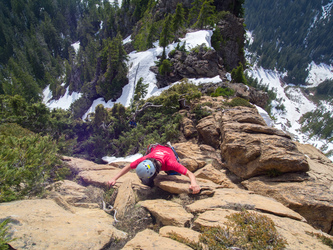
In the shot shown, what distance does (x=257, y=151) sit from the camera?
5.56 metres

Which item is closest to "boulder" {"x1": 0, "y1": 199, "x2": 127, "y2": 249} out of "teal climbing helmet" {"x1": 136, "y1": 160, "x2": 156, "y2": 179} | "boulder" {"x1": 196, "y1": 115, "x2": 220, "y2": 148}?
"teal climbing helmet" {"x1": 136, "y1": 160, "x2": 156, "y2": 179}

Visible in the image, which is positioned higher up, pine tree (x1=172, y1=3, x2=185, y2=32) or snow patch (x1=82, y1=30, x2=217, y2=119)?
pine tree (x1=172, y1=3, x2=185, y2=32)

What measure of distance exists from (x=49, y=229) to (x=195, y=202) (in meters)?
2.95

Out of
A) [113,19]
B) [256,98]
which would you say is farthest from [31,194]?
[113,19]

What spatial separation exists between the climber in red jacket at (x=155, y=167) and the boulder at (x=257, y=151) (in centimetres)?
235

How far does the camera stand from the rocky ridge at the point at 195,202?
8.82 ft

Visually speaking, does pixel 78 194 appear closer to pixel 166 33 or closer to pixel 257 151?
pixel 257 151

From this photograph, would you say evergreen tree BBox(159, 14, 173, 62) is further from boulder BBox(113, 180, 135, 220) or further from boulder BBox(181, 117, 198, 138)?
boulder BBox(113, 180, 135, 220)

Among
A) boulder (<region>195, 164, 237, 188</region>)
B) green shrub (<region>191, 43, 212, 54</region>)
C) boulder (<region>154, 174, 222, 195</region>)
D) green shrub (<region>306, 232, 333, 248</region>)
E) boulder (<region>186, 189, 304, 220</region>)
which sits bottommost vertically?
boulder (<region>195, 164, 237, 188</region>)

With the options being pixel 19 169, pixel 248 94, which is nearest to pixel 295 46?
pixel 248 94

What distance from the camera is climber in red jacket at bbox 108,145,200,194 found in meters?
4.30

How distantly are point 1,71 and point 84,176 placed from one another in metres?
77.9

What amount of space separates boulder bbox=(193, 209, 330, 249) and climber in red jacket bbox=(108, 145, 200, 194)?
0.87 m

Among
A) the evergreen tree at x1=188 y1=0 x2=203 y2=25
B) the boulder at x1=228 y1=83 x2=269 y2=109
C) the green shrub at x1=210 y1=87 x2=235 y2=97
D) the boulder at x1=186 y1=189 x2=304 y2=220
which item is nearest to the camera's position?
the boulder at x1=186 y1=189 x2=304 y2=220
